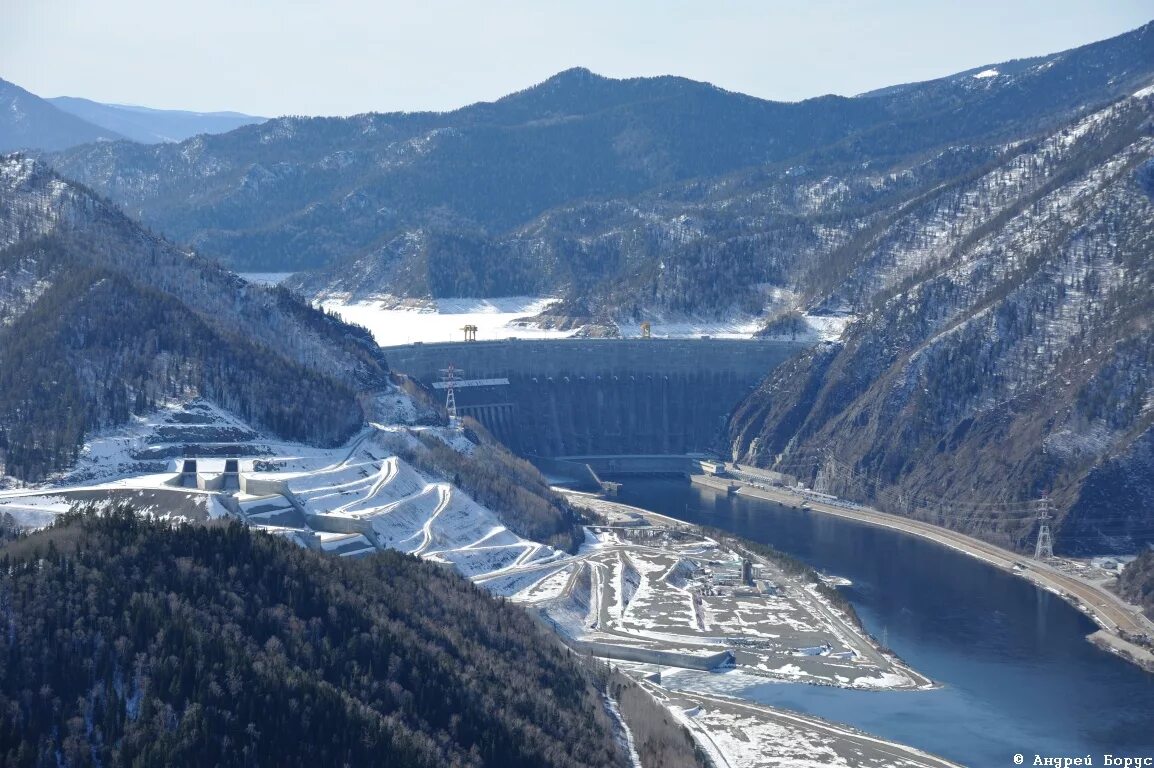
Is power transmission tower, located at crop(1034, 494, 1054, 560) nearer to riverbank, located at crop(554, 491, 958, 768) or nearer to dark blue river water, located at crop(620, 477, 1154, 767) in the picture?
dark blue river water, located at crop(620, 477, 1154, 767)

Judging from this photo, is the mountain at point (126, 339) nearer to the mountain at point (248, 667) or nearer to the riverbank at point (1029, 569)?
the riverbank at point (1029, 569)

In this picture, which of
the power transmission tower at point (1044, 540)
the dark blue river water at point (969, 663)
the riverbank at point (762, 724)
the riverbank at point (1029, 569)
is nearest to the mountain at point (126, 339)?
the dark blue river water at point (969, 663)

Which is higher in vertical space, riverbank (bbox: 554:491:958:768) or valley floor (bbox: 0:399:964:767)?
valley floor (bbox: 0:399:964:767)

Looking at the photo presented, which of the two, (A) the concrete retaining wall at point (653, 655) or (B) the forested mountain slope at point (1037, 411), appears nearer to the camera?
(A) the concrete retaining wall at point (653, 655)

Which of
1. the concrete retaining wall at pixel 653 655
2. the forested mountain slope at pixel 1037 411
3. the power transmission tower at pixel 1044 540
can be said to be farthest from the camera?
the forested mountain slope at pixel 1037 411

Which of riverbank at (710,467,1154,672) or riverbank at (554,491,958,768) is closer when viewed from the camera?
riverbank at (554,491,958,768)

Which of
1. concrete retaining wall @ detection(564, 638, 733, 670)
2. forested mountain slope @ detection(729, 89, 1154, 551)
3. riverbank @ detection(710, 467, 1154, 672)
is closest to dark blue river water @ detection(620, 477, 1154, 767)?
riverbank @ detection(710, 467, 1154, 672)
